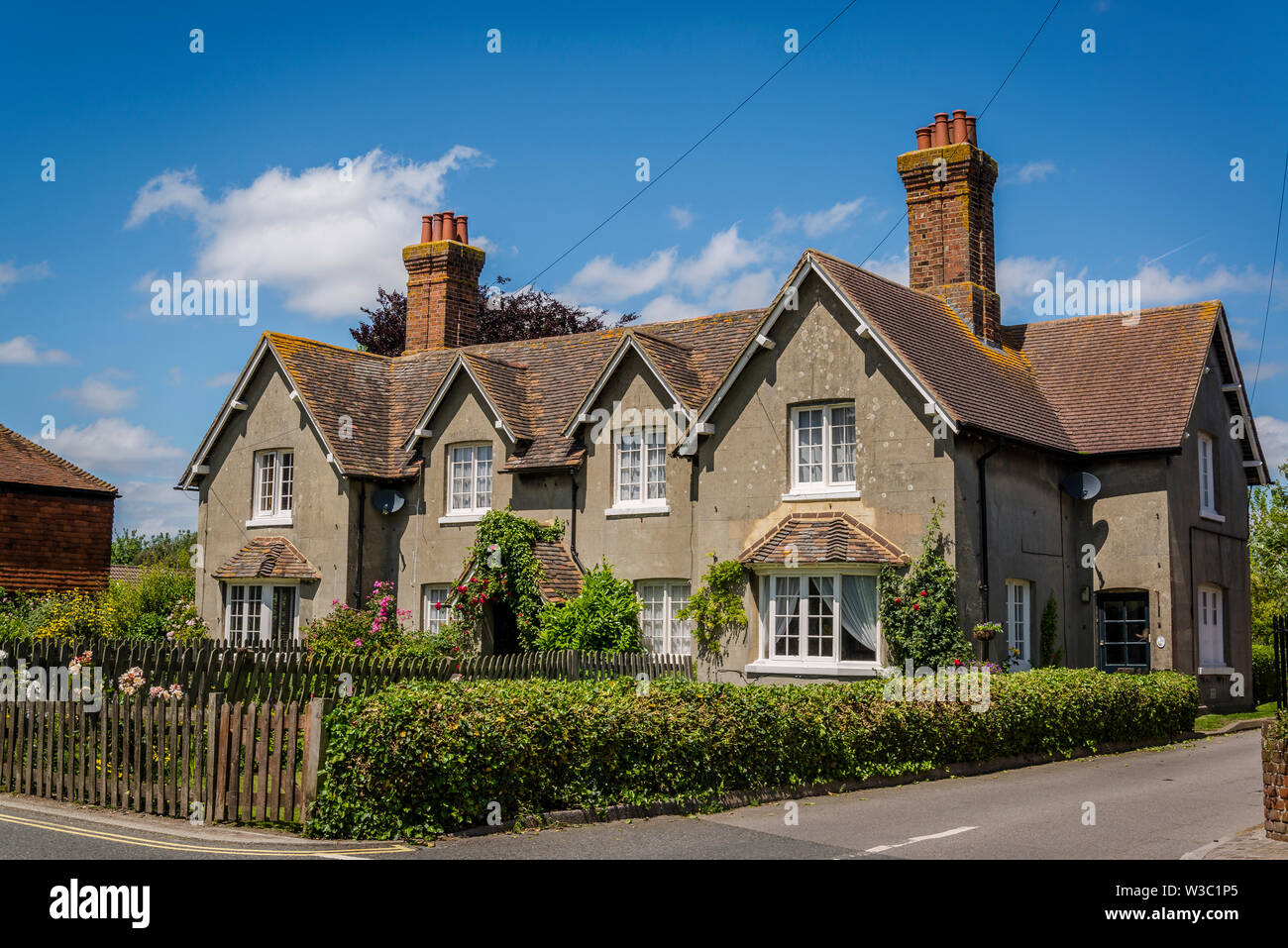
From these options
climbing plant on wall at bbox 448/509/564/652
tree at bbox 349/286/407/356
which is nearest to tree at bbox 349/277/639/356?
tree at bbox 349/286/407/356

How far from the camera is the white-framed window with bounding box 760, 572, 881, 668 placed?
22969 millimetres

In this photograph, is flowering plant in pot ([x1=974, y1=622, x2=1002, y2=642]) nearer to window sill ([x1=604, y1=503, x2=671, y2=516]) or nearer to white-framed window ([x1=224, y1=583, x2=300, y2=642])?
window sill ([x1=604, y1=503, x2=671, y2=516])

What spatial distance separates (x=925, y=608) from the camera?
22125mm

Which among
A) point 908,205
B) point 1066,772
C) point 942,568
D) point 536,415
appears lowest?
point 1066,772

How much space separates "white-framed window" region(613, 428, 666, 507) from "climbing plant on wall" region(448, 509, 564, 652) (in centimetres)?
202

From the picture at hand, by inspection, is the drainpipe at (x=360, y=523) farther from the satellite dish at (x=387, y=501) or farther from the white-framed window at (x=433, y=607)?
the white-framed window at (x=433, y=607)

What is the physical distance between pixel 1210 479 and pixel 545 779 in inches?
806

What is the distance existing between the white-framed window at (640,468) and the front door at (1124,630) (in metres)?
9.56

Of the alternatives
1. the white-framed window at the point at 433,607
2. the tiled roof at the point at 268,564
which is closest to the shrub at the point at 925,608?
the white-framed window at the point at 433,607

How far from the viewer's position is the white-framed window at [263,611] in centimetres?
3038

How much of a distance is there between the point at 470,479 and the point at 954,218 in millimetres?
12485

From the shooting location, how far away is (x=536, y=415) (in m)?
29.3
